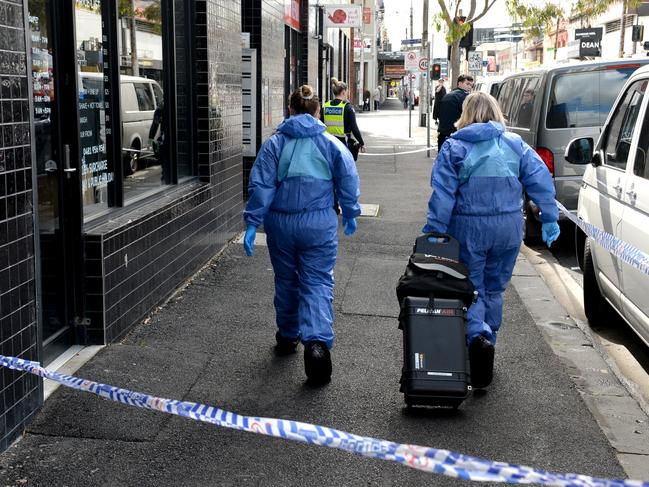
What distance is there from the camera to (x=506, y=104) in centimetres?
1246

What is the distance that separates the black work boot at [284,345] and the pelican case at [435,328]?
1255 millimetres

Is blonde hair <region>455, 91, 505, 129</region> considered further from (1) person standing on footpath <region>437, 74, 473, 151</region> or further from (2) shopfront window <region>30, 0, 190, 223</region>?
(1) person standing on footpath <region>437, 74, 473, 151</region>

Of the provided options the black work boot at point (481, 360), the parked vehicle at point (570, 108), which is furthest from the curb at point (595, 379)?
the parked vehicle at point (570, 108)

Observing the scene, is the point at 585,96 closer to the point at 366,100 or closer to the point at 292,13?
the point at 292,13

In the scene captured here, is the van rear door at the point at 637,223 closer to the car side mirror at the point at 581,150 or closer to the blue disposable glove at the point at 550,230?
the blue disposable glove at the point at 550,230

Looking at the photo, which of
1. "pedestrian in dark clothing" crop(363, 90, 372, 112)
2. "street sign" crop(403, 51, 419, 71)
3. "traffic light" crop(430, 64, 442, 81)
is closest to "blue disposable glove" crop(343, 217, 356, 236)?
"street sign" crop(403, 51, 419, 71)

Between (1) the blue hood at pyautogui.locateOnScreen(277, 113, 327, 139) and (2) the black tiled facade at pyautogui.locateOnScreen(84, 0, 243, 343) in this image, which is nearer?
(1) the blue hood at pyautogui.locateOnScreen(277, 113, 327, 139)

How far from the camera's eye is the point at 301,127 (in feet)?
18.1

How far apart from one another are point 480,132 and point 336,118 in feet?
25.8

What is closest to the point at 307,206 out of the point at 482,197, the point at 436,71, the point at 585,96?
the point at 482,197

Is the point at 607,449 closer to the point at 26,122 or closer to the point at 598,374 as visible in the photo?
the point at 598,374

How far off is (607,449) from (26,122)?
10.7ft

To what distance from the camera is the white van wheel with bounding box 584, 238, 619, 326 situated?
6957 millimetres

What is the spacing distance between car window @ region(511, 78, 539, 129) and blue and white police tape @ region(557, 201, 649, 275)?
12.7ft
